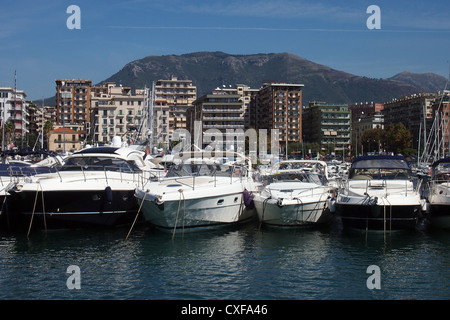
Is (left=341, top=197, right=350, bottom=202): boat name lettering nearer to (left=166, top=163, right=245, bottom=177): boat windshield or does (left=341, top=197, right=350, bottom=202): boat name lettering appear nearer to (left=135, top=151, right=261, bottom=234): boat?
(left=135, top=151, right=261, bottom=234): boat

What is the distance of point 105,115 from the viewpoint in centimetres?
11800

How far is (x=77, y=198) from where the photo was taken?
837 inches

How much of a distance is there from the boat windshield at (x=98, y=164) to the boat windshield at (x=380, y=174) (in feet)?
34.4

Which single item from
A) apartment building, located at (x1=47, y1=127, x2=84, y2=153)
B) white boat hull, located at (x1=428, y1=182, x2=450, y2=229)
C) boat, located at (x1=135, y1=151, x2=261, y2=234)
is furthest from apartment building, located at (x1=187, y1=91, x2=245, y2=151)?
white boat hull, located at (x1=428, y1=182, x2=450, y2=229)

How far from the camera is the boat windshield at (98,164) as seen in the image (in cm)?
2378

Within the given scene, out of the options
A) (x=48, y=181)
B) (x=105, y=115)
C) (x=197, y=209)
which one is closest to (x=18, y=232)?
(x=48, y=181)

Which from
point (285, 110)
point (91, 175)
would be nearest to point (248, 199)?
point (91, 175)

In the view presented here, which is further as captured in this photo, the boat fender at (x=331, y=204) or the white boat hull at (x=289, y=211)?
the boat fender at (x=331, y=204)

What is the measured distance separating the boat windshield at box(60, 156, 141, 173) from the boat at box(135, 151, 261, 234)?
223 cm

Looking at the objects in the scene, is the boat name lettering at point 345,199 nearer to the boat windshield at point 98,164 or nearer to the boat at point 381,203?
the boat at point 381,203

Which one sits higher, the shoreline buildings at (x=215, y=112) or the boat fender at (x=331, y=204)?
the shoreline buildings at (x=215, y=112)

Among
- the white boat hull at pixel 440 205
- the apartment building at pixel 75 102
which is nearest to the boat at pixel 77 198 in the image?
the white boat hull at pixel 440 205

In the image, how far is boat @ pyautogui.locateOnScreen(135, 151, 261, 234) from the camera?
2078cm
